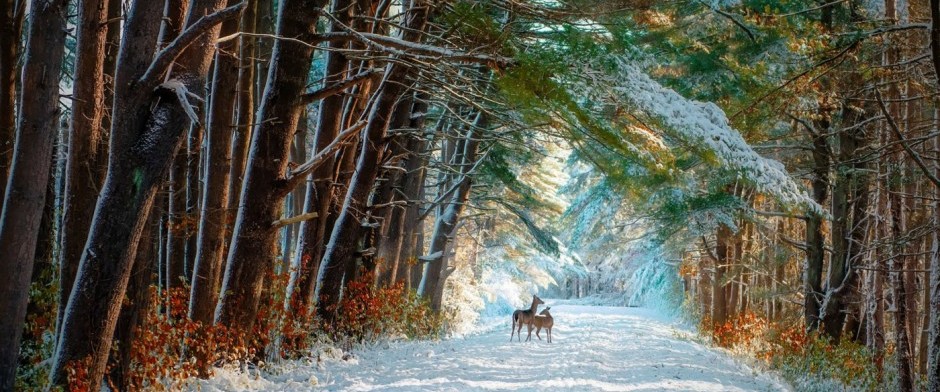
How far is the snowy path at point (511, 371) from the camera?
743cm

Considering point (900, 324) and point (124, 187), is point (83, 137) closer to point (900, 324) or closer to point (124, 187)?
point (124, 187)

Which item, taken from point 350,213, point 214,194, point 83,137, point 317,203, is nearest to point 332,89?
point 214,194

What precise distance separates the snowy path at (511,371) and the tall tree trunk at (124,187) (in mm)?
1887

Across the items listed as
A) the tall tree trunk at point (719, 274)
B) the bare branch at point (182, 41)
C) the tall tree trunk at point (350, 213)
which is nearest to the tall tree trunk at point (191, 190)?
the tall tree trunk at point (350, 213)

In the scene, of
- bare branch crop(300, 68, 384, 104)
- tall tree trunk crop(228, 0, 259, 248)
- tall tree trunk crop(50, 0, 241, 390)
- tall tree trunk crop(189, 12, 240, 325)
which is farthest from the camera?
tall tree trunk crop(228, 0, 259, 248)

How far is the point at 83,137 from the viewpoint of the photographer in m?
5.61

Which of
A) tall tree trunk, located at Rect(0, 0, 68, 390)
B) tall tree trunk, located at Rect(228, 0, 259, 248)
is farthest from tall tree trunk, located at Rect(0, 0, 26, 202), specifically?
tall tree trunk, located at Rect(228, 0, 259, 248)

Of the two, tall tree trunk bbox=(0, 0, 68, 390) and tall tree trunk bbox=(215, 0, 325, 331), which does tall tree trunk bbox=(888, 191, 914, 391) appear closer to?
tall tree trunk bbox=(215, 0, 325, 331)

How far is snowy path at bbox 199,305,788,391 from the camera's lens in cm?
743

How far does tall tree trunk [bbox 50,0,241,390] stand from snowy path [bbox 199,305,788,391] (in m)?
1.89

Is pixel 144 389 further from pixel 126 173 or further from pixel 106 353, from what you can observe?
pixel 126 173

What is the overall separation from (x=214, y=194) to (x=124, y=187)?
2.74 meters

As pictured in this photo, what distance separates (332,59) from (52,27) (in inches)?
159

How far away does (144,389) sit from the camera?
5750mm
